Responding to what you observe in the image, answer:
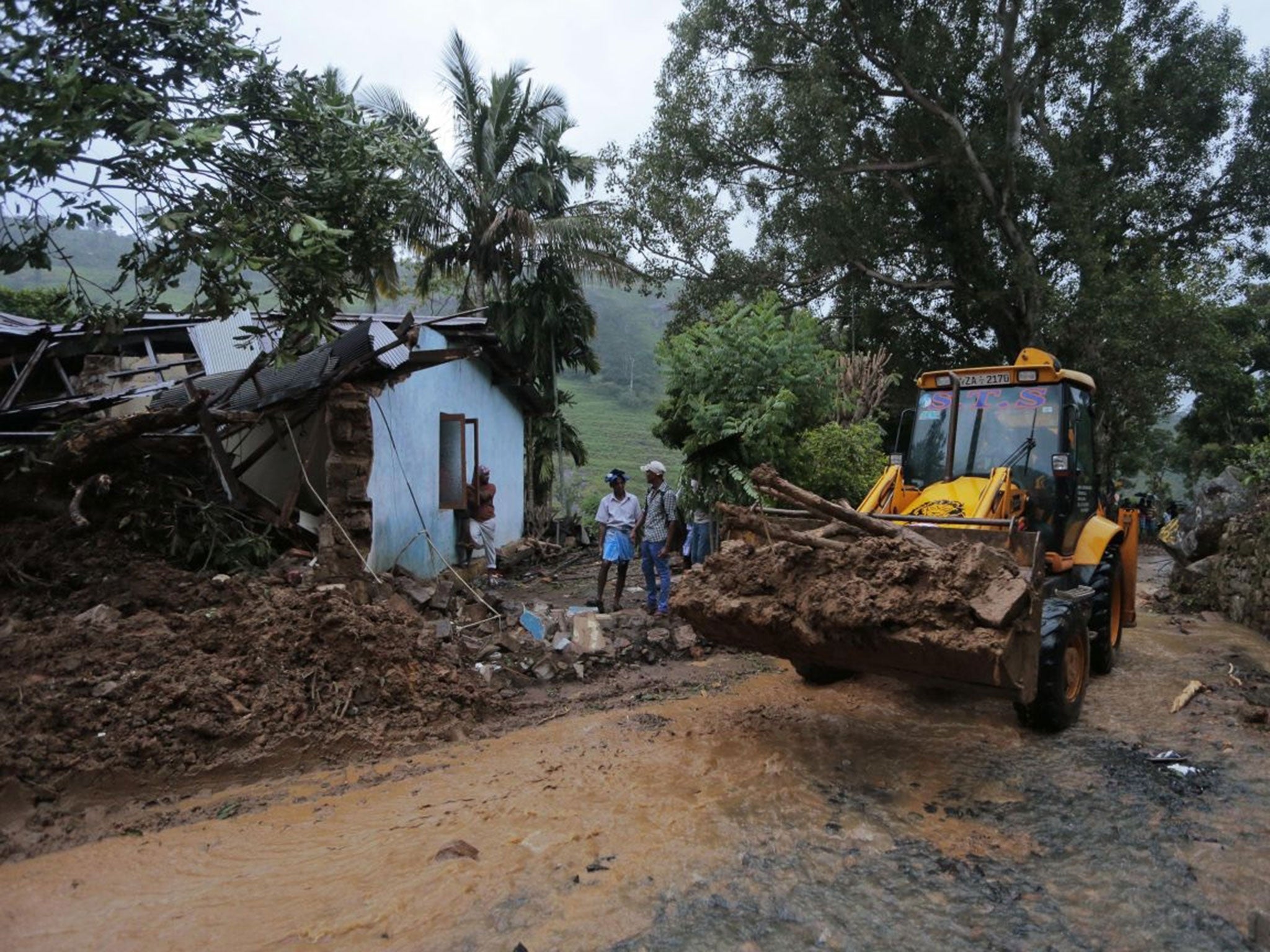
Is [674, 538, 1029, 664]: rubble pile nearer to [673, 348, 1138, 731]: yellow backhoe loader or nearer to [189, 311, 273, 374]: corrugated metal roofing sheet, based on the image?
[673, 348, 1138, 731]: yellow backhoe loader

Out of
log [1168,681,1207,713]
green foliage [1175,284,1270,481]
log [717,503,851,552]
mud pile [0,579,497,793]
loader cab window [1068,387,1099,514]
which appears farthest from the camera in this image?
green foliage [1175,284,1270,481]

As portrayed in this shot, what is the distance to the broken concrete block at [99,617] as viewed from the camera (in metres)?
6.20

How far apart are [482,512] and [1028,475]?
8.06 metres

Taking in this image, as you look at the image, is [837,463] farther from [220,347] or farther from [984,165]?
[984,165]

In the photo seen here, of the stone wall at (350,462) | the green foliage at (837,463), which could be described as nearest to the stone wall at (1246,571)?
the green foliage at (837,463)

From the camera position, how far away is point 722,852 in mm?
4250

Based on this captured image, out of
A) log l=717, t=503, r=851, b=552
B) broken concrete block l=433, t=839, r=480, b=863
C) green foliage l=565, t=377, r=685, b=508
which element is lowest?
green foliage l=565, t=377, r=685, b=508

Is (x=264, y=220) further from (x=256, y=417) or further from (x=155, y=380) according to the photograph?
(x=155, y=380)

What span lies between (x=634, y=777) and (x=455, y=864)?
1.47m

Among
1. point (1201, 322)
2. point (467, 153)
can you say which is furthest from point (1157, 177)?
point (467, 153)

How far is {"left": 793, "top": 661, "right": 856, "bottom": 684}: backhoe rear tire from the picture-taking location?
7.30 m

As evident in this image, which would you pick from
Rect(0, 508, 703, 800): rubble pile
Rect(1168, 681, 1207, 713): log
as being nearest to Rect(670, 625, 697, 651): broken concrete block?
Rect(0, 508, 703, 800): rubble pile

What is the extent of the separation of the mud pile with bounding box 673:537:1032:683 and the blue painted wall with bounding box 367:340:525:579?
528 cm

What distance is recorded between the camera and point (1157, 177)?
797 inches
